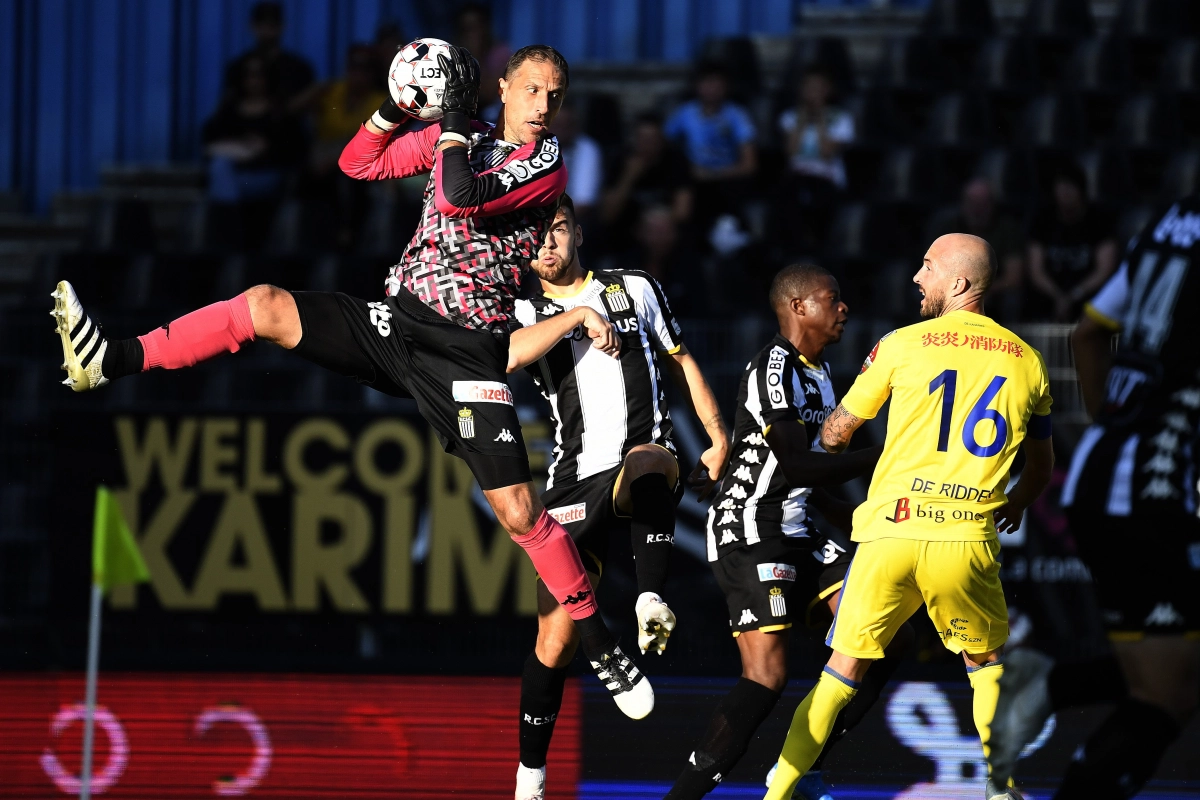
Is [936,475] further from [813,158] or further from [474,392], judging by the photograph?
[813,158]

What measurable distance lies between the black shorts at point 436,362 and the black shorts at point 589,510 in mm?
537

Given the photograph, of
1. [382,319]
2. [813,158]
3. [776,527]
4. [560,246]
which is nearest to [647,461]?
[776,527]

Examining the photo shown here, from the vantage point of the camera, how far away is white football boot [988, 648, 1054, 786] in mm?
3977

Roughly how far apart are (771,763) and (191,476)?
4193mm

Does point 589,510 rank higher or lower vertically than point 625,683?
higher

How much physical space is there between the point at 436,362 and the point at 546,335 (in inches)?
18.0

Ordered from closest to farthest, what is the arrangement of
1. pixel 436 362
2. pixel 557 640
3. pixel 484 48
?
pixel 436 362
pixel 557 640
pixel 484 48

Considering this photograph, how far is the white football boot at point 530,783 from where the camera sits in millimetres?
5656

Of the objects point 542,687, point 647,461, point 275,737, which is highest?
point 647,461

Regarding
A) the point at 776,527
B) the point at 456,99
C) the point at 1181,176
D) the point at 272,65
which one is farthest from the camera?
the point at 272,65

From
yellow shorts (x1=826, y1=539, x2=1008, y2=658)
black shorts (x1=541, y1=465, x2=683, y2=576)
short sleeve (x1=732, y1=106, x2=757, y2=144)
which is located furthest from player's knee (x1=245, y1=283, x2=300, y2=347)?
short sleeve (x1=732, y1=106, x2=757, y2=144)

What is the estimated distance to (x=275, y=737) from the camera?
6.72 m

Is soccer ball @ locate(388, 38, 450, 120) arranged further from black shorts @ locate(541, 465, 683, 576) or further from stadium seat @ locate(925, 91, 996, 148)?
stadium seat @ locate(925, 91, 996, 148)

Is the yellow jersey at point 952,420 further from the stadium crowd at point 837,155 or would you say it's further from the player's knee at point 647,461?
the stadium crowd at point 837,155
